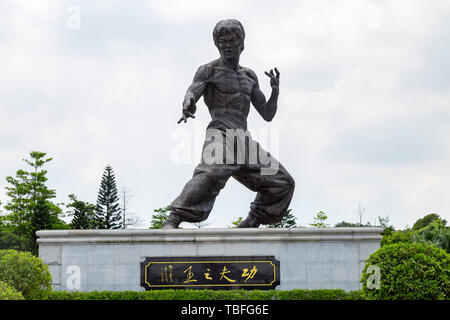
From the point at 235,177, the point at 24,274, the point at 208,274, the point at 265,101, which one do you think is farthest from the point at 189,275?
the point at 265,101

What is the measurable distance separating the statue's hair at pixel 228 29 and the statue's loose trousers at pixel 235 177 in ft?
4.32

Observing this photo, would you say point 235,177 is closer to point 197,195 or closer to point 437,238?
point 197,195

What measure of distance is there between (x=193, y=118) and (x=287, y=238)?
2006mm

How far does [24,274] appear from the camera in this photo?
653 cm

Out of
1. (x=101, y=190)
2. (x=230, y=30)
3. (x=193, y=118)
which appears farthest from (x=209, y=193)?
(x=101, y=190)

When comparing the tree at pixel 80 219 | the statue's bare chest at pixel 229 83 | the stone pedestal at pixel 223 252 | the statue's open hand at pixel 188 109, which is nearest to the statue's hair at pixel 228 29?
the statue's bare chest at pixel 229 83

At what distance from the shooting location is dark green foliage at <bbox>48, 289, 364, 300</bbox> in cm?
681

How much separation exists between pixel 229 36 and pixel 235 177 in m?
1.95

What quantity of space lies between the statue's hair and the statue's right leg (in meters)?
1.86

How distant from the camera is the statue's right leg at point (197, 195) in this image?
8.03 meters

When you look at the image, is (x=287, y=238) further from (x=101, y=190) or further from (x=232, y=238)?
(x=101, y=190)

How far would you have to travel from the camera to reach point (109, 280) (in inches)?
299

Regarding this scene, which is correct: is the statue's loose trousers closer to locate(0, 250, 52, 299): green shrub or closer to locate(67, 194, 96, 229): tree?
locate(0, 250, 52, 299): green shrub

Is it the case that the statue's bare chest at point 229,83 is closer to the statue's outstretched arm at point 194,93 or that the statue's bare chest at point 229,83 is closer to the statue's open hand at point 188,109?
the statue's outstretched arm at point 194,93
